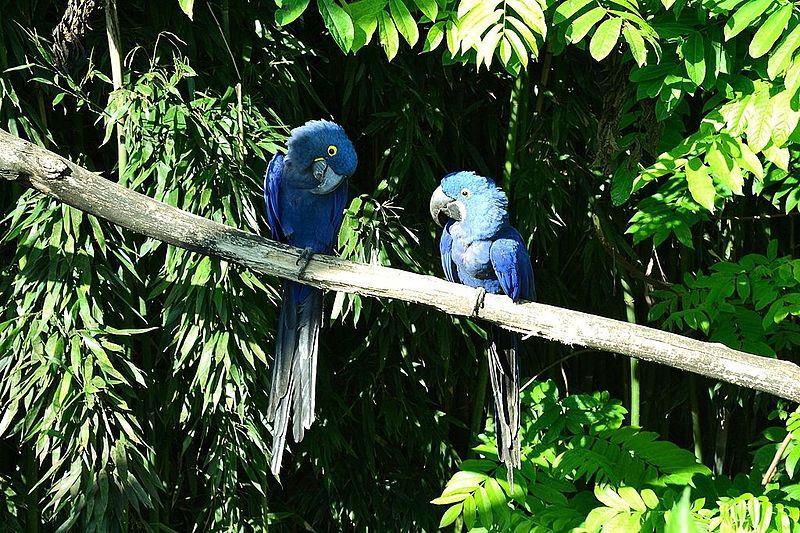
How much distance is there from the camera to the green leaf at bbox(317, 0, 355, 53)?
1408 millimetres

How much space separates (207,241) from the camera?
1.70 m

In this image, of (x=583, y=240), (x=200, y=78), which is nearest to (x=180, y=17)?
(x=200, y=78)

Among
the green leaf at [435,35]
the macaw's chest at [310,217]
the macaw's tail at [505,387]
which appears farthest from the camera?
the macaw's chest at [310,217]

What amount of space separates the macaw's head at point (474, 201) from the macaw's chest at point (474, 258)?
4cm

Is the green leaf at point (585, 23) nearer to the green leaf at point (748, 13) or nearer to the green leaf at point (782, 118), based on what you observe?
the green leaf at point (748, 13)

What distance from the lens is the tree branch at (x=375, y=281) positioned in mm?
1578

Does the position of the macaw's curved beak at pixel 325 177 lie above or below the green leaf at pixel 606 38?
below

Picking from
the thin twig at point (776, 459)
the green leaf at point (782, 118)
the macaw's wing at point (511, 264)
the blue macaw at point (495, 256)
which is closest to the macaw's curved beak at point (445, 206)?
the blue macaw at point (495, 256)

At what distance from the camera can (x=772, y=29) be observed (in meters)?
1.62

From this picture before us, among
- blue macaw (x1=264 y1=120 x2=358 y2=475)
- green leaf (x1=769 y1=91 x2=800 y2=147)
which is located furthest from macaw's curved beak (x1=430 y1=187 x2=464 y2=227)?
green leaf (x1=769 y1=91 x2=800 y2=147)

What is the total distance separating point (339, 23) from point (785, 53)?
2.99 feet

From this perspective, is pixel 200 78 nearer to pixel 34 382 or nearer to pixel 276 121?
pixel 276 121

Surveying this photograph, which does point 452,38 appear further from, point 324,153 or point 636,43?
point 324,153

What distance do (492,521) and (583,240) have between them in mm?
1122
